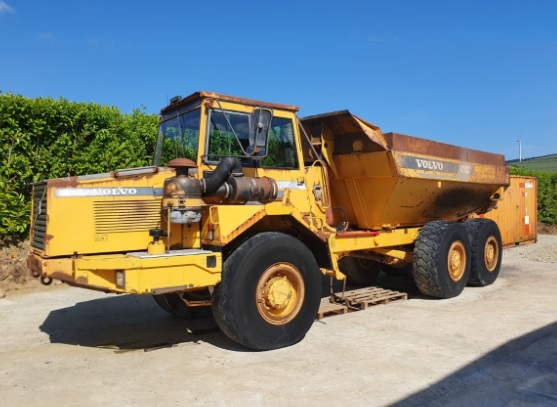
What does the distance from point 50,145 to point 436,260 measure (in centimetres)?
692

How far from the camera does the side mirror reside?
525 cm

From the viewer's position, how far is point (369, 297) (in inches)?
288

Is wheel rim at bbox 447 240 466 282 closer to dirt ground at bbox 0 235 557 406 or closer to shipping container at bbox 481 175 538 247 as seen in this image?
dirt ground at bbox 0 235 557 406

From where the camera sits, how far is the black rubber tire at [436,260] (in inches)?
290

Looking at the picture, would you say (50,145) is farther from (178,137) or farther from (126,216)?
(126,216)

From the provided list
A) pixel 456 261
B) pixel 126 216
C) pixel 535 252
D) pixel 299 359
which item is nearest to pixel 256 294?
pixel 299 359

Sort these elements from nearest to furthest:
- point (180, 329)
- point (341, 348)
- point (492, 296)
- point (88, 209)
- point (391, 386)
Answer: point (391, 386) → point (88, 209) → point (341, 348) → point (180, 329) → point (492, 296)

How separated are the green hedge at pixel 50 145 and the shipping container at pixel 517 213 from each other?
9404 mm

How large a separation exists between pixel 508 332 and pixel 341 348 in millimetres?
2058

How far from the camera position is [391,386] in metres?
4.09

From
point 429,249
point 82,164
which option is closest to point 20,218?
point 82,164

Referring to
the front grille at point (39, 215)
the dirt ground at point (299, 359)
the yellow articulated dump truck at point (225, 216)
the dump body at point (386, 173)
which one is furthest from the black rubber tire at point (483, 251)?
the front grille at point (39, 215)

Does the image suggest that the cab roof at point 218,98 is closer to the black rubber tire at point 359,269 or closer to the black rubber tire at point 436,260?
the black rubber tire at point 436,260

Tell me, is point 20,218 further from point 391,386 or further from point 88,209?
point 391,386
